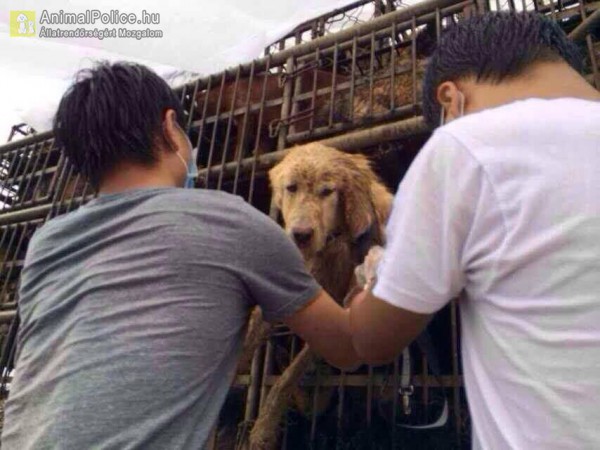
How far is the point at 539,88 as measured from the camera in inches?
49.8

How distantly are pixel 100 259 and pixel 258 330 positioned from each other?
200 centimetres

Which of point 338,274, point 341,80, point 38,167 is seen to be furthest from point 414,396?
point 38,167

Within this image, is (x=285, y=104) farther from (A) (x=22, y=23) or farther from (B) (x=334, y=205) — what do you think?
(A) (x=22, y=23)

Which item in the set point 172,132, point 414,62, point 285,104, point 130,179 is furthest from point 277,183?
point 130,179

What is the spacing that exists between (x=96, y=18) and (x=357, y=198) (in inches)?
89.2

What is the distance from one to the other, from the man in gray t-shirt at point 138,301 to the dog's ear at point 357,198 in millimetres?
1799

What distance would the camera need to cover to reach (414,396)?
332 centimetres

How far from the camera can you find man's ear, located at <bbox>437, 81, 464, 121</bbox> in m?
1.39

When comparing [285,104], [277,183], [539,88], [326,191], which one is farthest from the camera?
[285,104]

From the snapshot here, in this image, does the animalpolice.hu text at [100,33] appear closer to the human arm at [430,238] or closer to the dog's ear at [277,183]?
the dog's ear at [277,183]

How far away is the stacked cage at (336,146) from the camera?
3193 mm

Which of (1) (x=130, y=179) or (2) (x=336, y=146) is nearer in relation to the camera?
(1) (x=130, y=179)

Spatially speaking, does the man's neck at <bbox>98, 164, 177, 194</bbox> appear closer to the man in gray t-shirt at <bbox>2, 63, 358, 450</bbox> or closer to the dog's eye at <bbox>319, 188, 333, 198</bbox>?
the man in gray t-shirt at <bbox>2, 63, 358, 450</bbox>

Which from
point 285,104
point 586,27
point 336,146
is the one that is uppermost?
point 586,27
